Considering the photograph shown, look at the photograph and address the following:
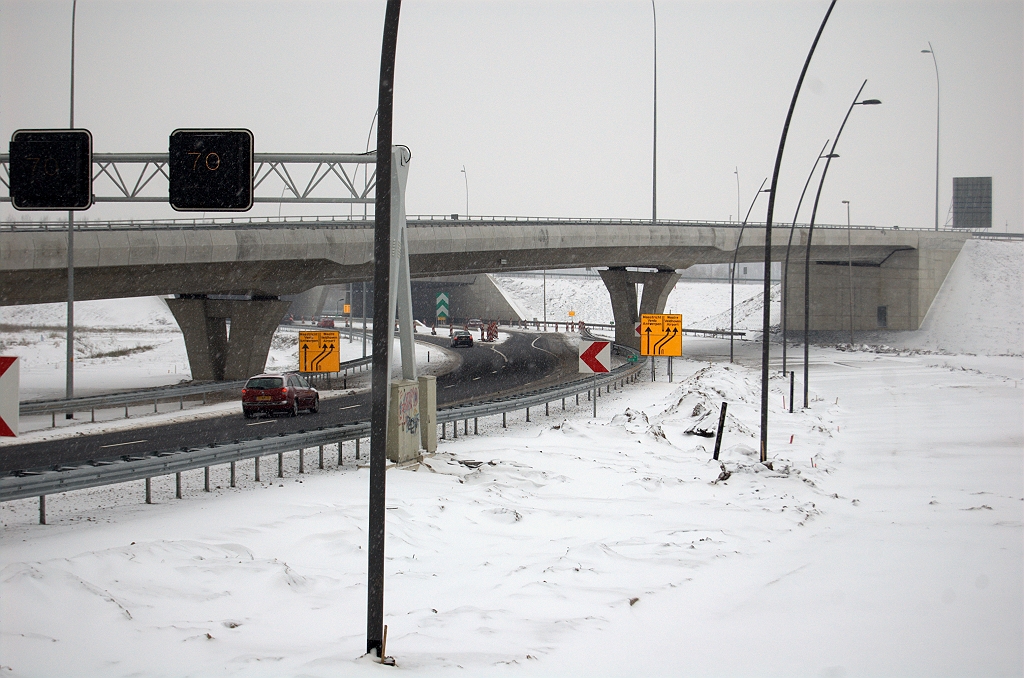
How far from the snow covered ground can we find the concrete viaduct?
18.2 metres

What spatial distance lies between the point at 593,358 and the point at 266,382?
10164mm

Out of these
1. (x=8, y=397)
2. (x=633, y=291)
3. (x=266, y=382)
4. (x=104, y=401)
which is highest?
(x=633, y=291)

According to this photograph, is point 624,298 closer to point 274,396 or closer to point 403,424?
point 274,396

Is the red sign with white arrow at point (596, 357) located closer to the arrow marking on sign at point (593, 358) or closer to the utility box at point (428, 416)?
the arrow marking on sign at point (593, 358)

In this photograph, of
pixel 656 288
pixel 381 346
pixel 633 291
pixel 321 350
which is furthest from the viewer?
pixel 633 291

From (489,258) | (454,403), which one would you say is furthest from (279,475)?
(489,258)

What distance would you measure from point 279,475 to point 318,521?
460 cm

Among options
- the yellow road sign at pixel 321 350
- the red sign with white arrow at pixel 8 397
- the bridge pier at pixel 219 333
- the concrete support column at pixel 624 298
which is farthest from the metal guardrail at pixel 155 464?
the concrete support column at pixel 624 298

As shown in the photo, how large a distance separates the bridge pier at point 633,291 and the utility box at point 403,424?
158 ft

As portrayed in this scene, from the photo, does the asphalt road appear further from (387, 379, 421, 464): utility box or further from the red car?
(387, 379, 421, 464): utility box

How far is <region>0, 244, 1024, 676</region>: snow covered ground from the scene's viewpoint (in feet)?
24.3

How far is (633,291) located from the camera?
65.6 meters

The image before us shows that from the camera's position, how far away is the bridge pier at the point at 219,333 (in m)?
42.5

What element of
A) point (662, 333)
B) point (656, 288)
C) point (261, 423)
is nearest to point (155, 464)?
point (261, 423)
